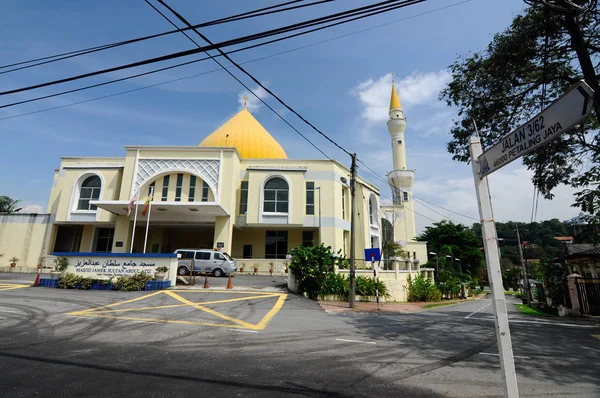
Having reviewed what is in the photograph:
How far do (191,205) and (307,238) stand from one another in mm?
10515

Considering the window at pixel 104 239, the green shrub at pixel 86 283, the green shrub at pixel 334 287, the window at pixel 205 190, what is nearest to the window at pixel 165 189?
the window at pixel 205 190

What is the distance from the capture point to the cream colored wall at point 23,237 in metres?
24.3

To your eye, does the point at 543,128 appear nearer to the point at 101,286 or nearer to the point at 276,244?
the point at 101,286

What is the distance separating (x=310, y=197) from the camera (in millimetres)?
26328

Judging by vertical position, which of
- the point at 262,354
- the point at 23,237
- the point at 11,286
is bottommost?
the point at 262,354

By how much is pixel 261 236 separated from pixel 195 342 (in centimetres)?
2085

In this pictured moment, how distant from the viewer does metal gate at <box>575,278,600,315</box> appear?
13289 mm

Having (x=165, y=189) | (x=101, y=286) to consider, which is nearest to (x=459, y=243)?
(x=165, y=189)

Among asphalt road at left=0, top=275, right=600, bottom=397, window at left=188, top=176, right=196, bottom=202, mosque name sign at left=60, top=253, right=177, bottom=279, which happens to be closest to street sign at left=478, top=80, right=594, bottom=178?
asphalt road at left=0, top=275, right=600, bottom=397

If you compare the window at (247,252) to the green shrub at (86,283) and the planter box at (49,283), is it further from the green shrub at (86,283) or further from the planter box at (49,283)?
the planter box at (49,283)

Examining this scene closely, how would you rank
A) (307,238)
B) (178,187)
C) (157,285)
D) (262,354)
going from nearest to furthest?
(262,354), (157,285), (178,187), (307,238)

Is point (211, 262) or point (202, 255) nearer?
point (211, 262)

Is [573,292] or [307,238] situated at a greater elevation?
[307,238]

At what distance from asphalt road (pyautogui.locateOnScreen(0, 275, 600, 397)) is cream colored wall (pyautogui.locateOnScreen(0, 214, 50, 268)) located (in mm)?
18222
